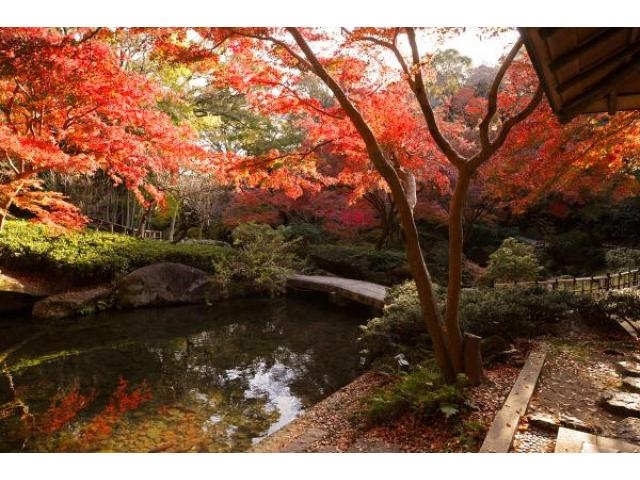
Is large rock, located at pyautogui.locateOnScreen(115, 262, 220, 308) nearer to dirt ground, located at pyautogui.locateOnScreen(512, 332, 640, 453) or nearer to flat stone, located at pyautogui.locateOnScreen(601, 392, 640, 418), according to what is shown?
dirt ground, located at pyautogui.locateOnScreen(512, 332, 640, 453)

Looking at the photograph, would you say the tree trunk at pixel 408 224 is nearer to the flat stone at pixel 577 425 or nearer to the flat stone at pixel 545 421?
the flat stone at pixel 545 421

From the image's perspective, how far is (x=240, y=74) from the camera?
17.8 feet

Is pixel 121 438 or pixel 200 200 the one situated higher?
pixel 200 200

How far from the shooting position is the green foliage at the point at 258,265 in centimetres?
1178

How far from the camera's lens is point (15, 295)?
30.1ft

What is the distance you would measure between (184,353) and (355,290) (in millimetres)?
4875

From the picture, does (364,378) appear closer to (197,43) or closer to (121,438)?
(121,438)

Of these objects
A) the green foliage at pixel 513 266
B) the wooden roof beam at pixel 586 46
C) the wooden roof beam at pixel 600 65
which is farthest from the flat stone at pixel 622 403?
the green foliage at pixel 513 266

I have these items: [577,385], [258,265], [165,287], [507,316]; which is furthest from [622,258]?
[165,287]

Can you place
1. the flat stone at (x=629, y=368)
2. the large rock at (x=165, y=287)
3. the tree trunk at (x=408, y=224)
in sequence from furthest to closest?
1. the large rock at (x=165, y=287)
2. the flat stone at (x=629, y=368)
3. the tree trunk at (x=408, y=224)

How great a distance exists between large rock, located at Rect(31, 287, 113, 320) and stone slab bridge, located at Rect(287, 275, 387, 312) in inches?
198

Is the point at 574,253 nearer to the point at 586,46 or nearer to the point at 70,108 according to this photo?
the point at 586,46

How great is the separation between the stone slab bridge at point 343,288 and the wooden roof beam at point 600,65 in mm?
7094

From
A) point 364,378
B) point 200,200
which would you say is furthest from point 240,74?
point 200,200
